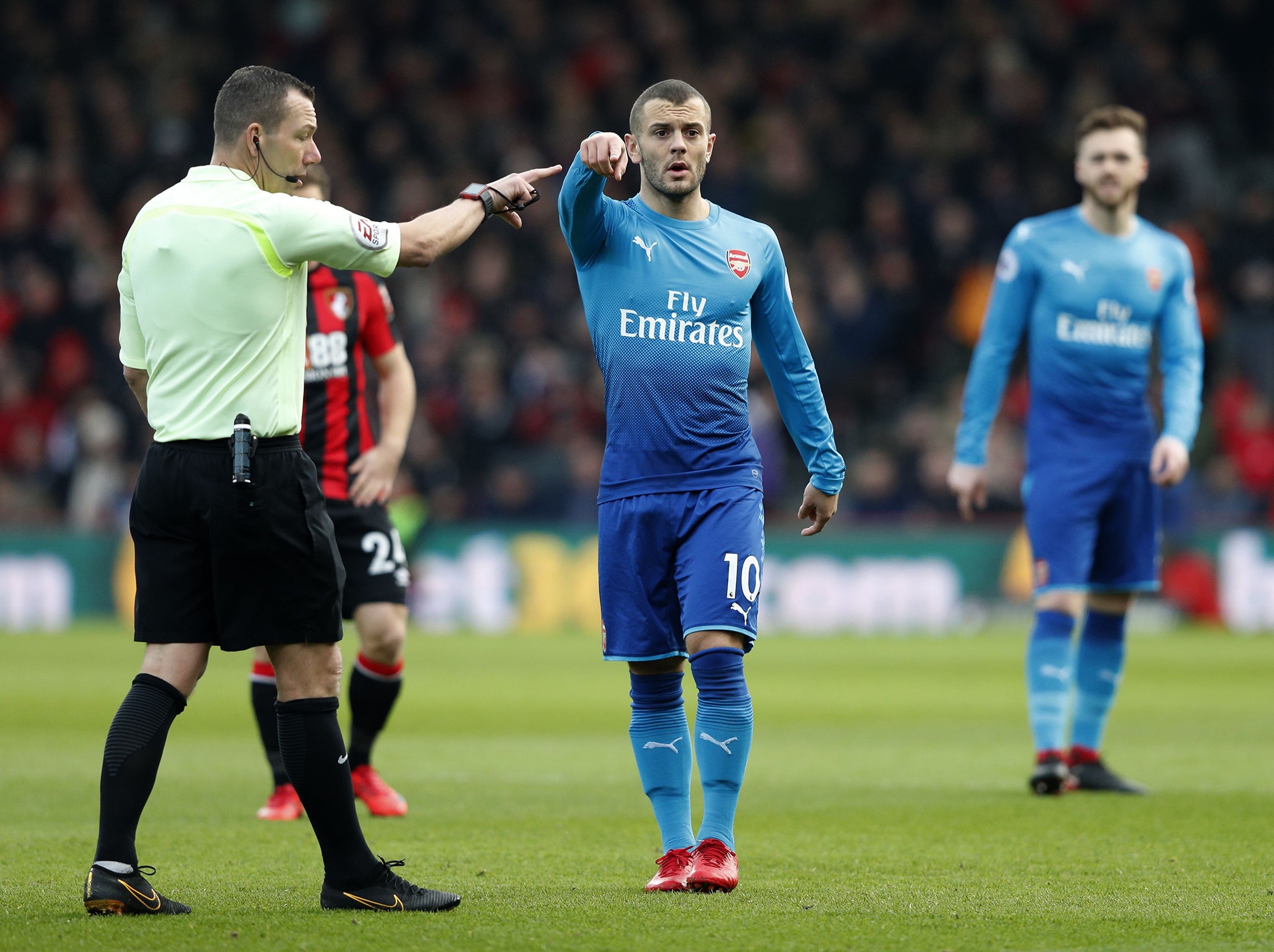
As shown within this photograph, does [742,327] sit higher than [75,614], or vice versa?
[742,327]

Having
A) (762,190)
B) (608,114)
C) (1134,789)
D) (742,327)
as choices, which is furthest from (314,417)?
(608,114)

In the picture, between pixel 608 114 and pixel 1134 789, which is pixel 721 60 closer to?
pixel 608 114

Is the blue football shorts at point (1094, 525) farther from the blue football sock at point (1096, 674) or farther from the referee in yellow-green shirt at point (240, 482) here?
the referee in yellow-green shirt at point (240, 482)

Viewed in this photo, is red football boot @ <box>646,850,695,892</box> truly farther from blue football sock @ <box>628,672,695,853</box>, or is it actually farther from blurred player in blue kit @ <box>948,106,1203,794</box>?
blurred player in blue kit @ <box>948,106,1203,794</box>

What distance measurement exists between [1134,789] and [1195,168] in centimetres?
1479

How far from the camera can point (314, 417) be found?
7.05 metres

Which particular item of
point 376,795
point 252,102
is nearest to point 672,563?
point 252,102

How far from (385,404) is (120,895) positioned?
3.13 metres

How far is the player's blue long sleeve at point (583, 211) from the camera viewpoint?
16.3ft

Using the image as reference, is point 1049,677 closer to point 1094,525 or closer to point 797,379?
point 1094,525

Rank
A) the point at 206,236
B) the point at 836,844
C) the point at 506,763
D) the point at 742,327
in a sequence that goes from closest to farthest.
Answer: the point at 206,236, the point at 742,327, the point at 836,844, the point at 506,763

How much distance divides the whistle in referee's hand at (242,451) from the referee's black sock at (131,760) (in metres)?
0.60

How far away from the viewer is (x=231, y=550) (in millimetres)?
4586

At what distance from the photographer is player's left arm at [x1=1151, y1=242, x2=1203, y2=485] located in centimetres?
757
